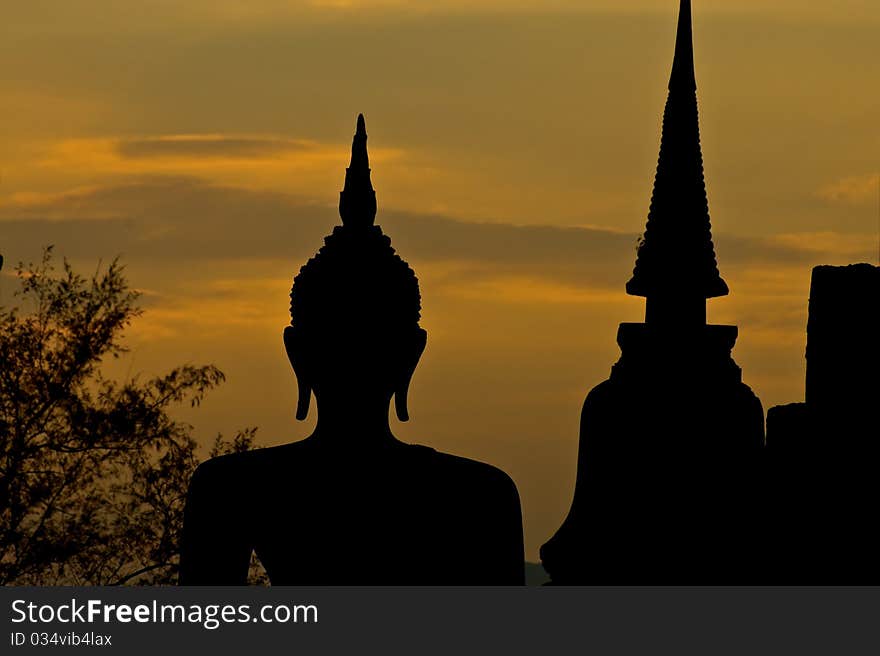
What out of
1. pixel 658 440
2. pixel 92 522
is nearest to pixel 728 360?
pixel 658 440

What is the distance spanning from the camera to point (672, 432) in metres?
20.3

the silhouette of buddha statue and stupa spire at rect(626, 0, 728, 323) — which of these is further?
stupa spire at rect(626, 0, 728, 323)

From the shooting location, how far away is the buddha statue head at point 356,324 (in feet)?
40.3

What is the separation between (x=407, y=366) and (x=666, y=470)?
26.4ft

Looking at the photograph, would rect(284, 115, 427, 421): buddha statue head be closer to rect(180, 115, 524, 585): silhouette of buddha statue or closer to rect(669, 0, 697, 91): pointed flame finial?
rect(180, 115, 524, 585): silhouette of buddha statue

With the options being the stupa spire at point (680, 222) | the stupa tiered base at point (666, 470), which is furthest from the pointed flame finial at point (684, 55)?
the stupa tiered base at point (666, 470)

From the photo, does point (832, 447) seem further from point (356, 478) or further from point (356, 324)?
point (356, 324)

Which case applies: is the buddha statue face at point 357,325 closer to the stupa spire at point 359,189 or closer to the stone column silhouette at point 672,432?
the stupa spire at point 359,189

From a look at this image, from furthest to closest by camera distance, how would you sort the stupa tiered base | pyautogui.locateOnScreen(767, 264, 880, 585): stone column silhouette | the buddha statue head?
the stupa tiered base < pyautogui.locateOnScreen(767, 264, 880, 585): stone column silhouette < the buddha statue head

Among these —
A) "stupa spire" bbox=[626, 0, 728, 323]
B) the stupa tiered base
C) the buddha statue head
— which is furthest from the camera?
"stupa spire" bbox=[626, 0, 728, 323]

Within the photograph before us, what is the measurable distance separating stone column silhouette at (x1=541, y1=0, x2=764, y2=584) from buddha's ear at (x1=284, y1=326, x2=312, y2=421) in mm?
6852

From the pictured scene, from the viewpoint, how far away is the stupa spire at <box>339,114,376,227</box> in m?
12.6

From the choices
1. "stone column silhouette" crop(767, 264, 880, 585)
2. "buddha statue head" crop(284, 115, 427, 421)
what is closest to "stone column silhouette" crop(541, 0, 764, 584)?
"stone column silhouette" crop(767, 264, 880, 585)

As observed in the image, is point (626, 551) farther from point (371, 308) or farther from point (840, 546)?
point (371, 308)
